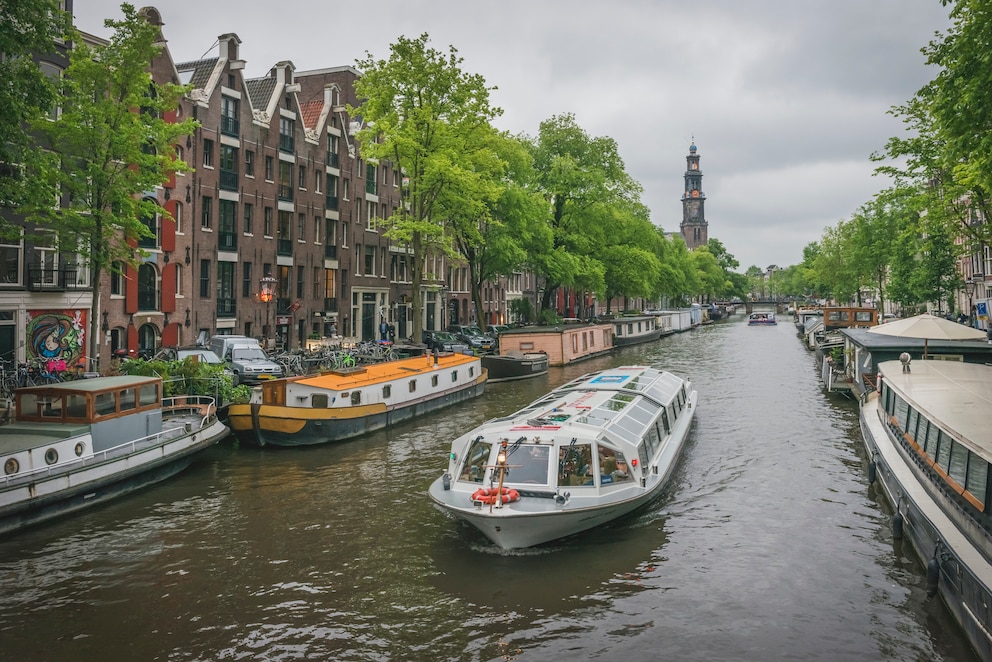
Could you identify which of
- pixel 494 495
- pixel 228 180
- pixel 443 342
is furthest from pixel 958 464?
pixel 228 180

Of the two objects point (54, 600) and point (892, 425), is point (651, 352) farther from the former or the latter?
point (54, 600)

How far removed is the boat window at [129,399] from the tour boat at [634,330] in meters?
48.3

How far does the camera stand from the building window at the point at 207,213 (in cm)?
4094

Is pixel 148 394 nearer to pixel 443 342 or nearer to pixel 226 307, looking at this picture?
pixel 226 307

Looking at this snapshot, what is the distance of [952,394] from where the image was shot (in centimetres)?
1580

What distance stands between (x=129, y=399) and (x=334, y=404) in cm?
683

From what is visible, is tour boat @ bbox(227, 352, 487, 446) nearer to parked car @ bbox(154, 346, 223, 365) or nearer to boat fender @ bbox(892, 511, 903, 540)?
parked car @ bbox(154, 346, 223, 365)

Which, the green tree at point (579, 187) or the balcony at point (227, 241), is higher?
the green tree at point (579, 187)

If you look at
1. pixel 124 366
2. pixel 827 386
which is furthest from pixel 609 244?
pixel 124 366

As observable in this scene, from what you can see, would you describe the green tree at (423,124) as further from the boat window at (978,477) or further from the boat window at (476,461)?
the boat window at (978,477)

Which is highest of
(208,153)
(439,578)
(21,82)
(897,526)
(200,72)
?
(200,72)

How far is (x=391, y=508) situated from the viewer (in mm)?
17422

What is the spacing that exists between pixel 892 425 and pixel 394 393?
51.7 feet

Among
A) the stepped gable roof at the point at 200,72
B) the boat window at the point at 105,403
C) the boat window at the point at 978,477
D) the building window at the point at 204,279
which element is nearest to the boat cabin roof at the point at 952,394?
the boat window at the point at 978,477
